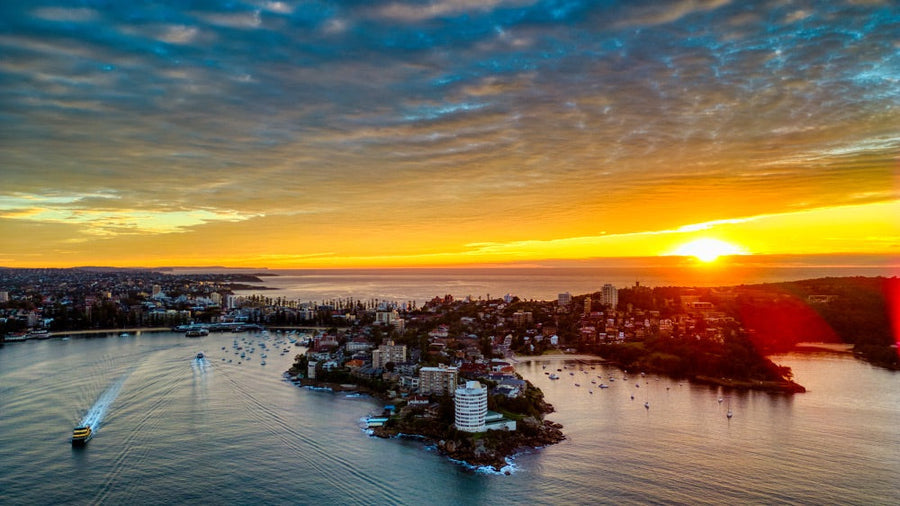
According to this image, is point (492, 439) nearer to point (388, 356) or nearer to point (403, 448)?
point (403, 448)

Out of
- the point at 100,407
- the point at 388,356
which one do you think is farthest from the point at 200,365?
the point at 388,356

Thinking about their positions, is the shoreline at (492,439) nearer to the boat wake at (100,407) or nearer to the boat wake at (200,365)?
the boat wake at (100,407)

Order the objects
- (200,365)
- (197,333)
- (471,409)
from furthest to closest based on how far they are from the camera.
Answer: (197,333) < (200,365) < (471,409)

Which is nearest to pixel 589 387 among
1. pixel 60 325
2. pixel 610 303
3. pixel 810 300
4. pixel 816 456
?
pixel 816 456

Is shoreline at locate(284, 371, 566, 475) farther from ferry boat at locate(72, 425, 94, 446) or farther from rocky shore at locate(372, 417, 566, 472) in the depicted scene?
ferry boat at locate(72, 425, 94, 446)

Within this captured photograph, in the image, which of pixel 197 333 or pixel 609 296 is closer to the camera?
pixel 197 333

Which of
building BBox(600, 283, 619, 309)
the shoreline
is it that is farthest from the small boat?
building BBox(600, 283, 619, 309)

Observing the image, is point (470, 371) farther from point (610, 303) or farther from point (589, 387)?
point (610, 303)
